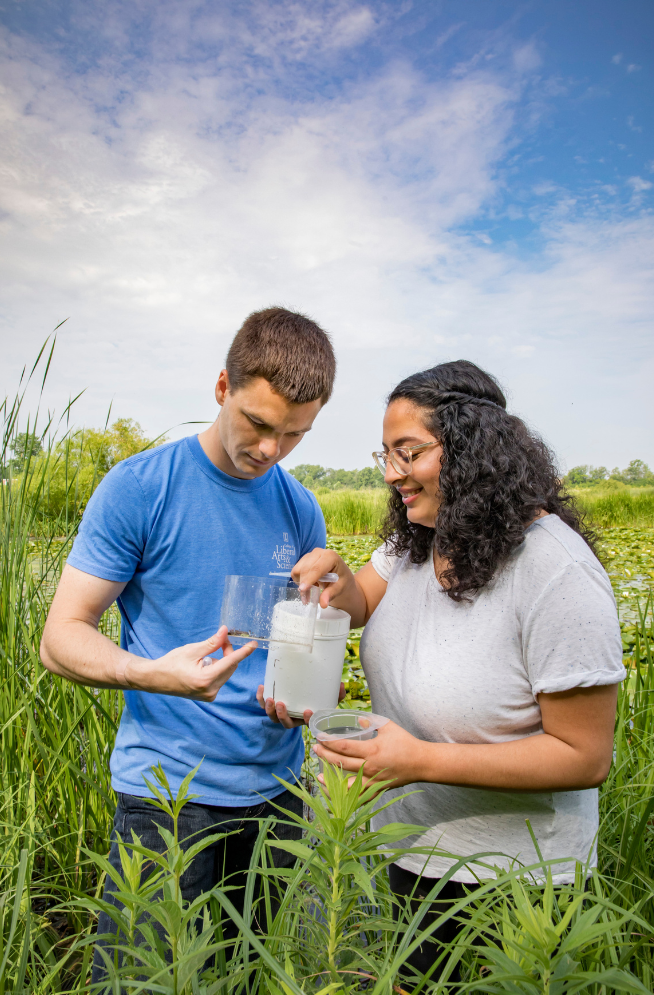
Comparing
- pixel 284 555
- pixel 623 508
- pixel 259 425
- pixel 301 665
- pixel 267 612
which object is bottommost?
pixel 301 665

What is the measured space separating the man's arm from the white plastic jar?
0.49 ft

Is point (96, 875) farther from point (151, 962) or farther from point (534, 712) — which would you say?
point (151, 962)

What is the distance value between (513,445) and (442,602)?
428mm

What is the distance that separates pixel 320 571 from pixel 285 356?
21.1 inches

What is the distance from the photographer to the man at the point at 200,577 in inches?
54.4

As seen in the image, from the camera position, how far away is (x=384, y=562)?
1.78 metres

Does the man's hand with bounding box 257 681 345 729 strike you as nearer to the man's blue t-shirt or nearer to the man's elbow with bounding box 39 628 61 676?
the man's blue t-shirt

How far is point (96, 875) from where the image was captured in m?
2.12

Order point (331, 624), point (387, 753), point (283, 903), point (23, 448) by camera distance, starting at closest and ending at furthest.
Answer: point (283, 903)
point (387, 753)
point (331, 624)
point (23, 448)

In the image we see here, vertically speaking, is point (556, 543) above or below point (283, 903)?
above

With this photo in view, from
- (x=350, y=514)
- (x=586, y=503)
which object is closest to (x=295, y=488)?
(x=586, y=503)

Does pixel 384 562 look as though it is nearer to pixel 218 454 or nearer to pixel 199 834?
pixel 218 454

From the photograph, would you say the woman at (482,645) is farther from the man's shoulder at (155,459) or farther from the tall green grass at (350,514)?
the tall green grass at (350,514)

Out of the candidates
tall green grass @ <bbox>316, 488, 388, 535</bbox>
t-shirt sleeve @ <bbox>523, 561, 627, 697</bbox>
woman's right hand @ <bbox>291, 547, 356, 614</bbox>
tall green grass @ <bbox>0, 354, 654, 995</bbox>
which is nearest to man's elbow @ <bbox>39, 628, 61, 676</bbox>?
tall green grass @ <bbox>0, 354, 654, 995</bbox>
